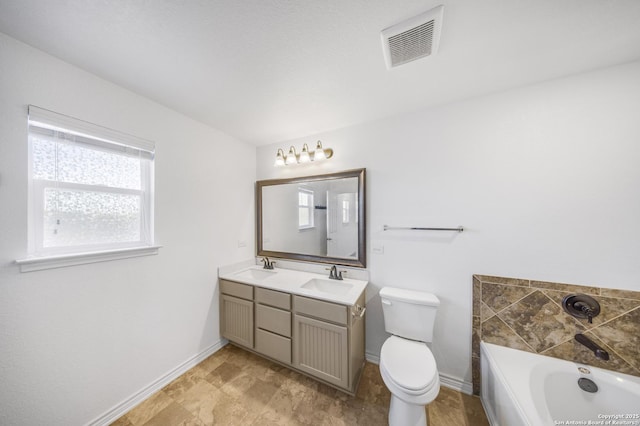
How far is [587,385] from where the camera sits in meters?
1.24

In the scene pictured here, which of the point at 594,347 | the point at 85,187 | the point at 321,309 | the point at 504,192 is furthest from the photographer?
the point at 321,309

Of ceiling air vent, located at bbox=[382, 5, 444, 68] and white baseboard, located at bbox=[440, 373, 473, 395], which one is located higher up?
ceiling air vent, located at bbox=[382, 5, 444, 68]

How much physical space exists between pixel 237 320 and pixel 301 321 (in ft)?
2.57

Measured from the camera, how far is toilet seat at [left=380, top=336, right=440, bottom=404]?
118cm

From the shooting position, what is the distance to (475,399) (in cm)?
157

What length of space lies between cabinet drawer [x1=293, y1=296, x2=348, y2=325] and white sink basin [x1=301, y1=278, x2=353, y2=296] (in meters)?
0.23

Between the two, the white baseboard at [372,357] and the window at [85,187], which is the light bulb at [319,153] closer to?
the window at [85,187]

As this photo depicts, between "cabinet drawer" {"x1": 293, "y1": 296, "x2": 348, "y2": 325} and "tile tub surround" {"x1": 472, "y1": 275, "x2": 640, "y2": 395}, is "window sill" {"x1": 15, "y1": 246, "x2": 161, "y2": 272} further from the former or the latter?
"tile tub surround" {"x1": 472, "y1": 275, "x2": 640, "y2": 395}

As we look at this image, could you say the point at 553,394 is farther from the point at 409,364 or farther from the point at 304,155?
the point at 304,155

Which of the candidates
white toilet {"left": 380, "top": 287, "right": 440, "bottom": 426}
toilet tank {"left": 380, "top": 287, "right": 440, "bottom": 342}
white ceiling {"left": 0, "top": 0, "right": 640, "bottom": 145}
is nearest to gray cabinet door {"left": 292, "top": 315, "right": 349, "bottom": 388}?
white toilet {"left": 380, "top": 287, "right": 440, "bottom": 426}

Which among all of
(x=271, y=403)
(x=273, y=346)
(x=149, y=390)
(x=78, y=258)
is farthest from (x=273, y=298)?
(x=78, y=258)

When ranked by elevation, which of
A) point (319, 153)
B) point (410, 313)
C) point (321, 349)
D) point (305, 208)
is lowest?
point (321, 349)

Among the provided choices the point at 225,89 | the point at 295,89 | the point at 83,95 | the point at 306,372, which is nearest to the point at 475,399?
the point at 306,372

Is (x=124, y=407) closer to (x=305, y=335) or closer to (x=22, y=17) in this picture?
(x=305, y=335)
